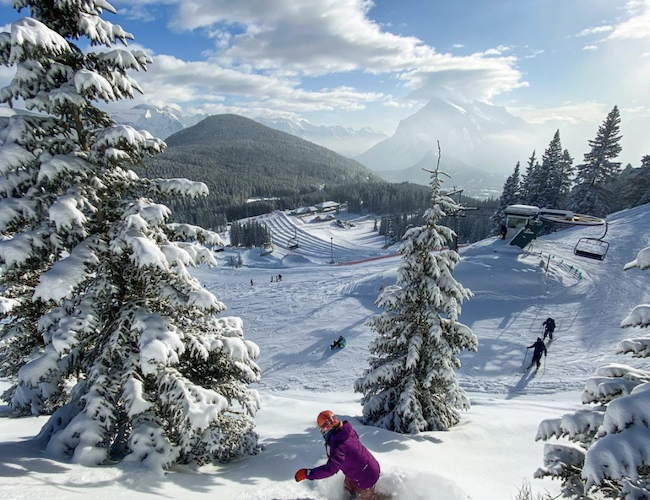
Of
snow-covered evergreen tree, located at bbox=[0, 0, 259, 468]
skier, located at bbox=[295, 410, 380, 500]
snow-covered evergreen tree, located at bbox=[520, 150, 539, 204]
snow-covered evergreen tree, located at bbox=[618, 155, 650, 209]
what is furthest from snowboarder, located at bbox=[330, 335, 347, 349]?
snow-covered evergreen tree, located at bbox=[618, 155, 650, 209]

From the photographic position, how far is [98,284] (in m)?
6.09

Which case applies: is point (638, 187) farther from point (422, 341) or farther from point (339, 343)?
point (422, 341)

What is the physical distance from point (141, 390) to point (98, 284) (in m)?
1.96

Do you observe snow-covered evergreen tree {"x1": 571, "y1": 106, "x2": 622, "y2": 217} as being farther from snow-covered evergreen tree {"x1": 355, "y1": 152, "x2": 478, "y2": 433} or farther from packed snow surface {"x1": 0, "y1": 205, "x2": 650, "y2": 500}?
snow-covered evergreen tree {"x1": 355, "y1": 152, "x2": 478, "y2": 433}

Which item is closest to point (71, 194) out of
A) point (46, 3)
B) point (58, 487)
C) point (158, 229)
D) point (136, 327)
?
point (158, 229)

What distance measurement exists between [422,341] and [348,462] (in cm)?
594

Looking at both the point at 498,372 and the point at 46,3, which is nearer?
the point at 46,3

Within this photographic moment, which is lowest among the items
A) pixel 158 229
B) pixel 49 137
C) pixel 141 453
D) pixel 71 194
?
pixel 141 453

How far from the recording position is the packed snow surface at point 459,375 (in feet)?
17.4

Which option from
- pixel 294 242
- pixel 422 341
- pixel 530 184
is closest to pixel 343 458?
pixel 422 341

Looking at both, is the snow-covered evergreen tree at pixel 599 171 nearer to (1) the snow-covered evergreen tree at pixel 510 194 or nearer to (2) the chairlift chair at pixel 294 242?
(1) the snow-covered evergreen tree at pixel 510 194

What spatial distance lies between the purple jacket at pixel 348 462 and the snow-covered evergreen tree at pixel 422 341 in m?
5.07

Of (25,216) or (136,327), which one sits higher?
(25,216)

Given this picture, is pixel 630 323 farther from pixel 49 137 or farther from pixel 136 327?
pixel 49 137
